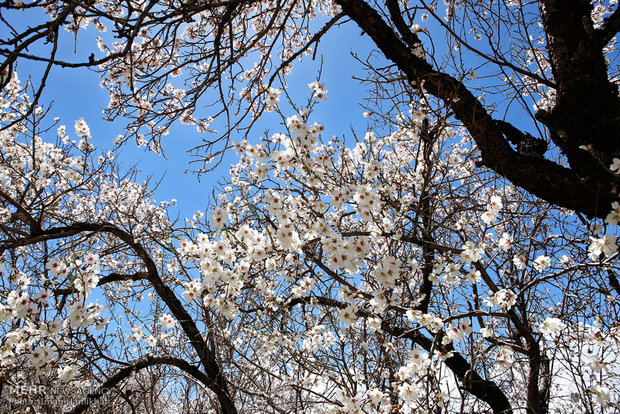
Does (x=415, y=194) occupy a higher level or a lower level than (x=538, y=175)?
higher

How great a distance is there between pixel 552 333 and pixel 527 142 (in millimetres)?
1400

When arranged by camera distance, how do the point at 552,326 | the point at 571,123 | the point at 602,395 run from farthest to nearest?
1. the point at 571,123
2. the point at 552,326
3. the point at 602,395

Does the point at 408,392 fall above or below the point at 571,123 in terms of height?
below

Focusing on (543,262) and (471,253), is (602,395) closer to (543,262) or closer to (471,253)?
(543,262)

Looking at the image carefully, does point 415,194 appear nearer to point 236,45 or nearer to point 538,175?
point 538,175

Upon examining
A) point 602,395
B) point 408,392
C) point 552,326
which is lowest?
point 602,395

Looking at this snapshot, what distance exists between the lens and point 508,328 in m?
4.30

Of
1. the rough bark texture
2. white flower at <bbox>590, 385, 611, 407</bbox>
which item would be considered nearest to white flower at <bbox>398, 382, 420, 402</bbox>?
white flower at <bbox>590, 385, 611, 407</bbox>

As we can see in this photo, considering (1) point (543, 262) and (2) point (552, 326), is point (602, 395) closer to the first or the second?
(2) point (552, 326)

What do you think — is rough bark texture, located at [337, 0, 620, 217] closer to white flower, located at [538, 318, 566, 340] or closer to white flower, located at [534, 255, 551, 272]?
white flower, located at [534, 255, 551, 272]

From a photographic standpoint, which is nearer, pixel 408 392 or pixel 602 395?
pixel 602 395

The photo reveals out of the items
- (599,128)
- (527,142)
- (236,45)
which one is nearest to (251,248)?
(527,142)

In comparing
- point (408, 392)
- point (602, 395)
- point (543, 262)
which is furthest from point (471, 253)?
point (602, 395)

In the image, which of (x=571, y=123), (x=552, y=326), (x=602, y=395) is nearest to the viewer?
(x=602, y=395)
